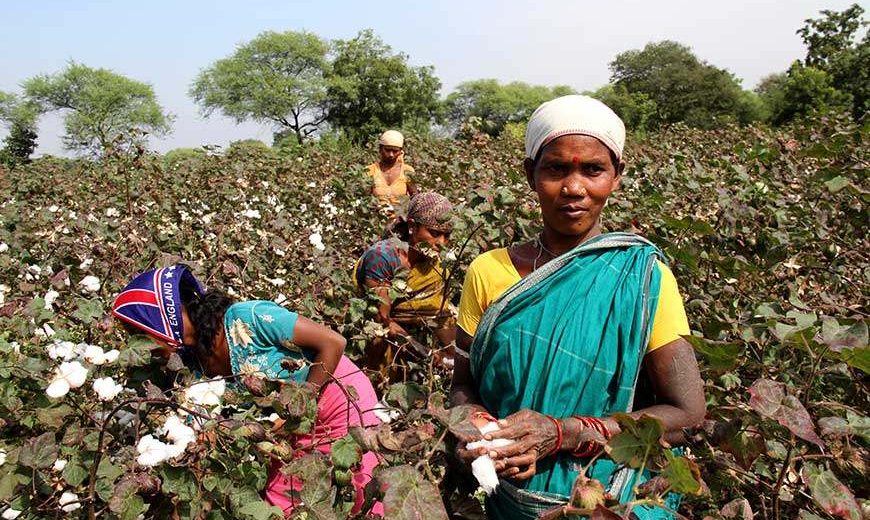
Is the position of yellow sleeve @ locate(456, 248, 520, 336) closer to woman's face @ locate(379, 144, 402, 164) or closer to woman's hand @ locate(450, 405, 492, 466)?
woman's hand @ locate(450, 405, 492, 466)

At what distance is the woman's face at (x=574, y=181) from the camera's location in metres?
1.34

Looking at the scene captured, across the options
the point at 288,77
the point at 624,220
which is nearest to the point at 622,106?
the point at 288,77

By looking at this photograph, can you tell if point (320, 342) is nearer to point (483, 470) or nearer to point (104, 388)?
point (104, 388)

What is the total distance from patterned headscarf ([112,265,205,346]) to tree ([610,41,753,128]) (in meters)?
45.5

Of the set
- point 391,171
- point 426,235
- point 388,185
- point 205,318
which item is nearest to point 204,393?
point 205,318

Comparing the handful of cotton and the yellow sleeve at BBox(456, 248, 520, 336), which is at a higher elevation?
the yellow sleeve at BBox(456, 248, 520, 336)

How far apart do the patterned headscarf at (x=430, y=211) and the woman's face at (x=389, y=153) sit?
290 centimetres

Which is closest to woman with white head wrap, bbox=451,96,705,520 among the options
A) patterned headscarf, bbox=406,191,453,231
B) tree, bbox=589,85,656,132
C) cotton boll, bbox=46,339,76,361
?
cotton boll, bbox=46,339,76,361

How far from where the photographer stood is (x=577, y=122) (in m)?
1.33

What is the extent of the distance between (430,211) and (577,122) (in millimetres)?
1808

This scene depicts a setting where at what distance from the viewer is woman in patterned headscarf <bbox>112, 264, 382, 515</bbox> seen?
2.10 m

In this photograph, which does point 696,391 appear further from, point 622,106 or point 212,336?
point 622,106

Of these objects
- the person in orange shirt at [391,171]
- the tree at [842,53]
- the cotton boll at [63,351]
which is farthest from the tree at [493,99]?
the cotton boll at [63,351]

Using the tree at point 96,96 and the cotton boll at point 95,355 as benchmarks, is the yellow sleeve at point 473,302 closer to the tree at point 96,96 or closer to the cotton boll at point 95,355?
the cotton boll at point 95,355
